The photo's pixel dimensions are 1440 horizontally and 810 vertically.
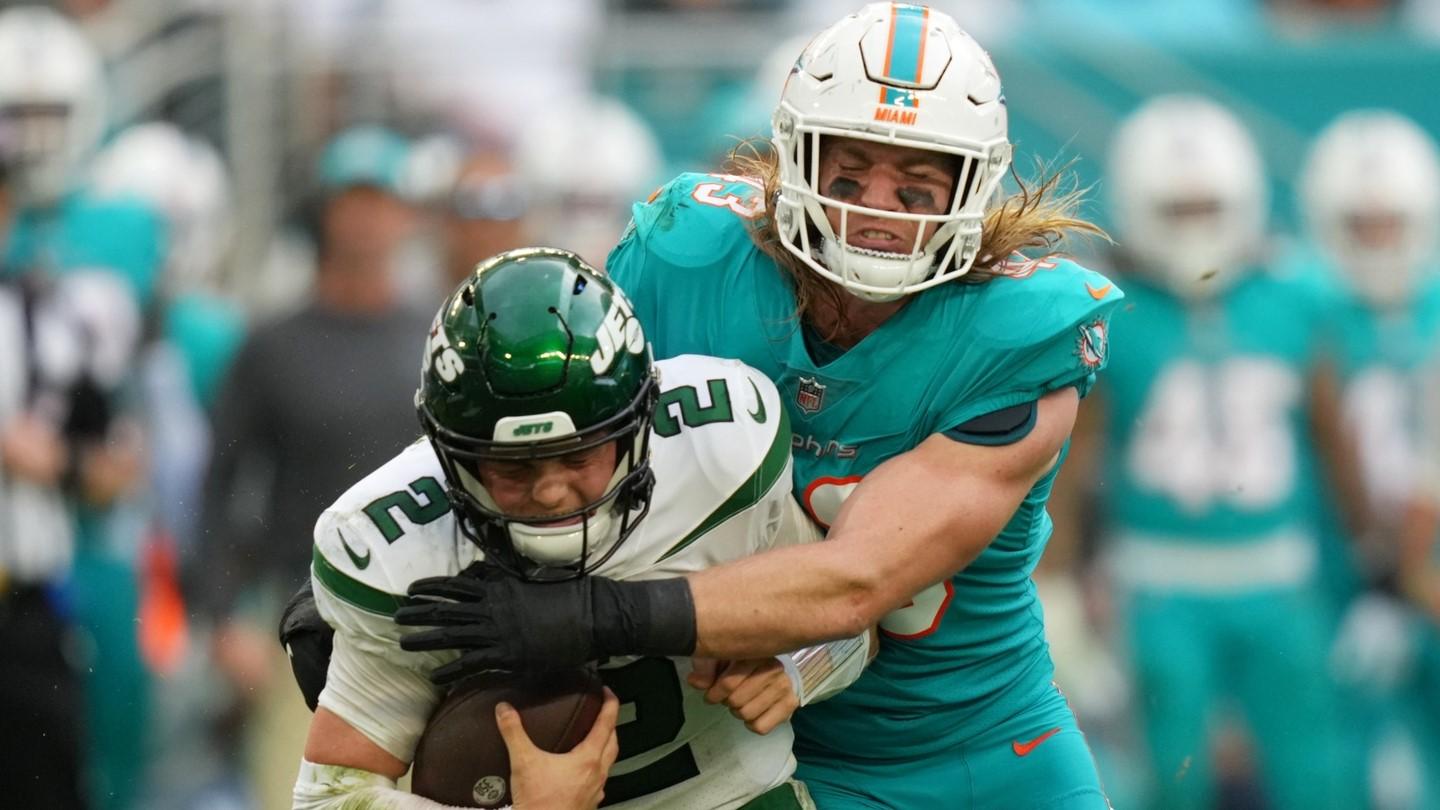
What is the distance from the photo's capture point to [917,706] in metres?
3.70

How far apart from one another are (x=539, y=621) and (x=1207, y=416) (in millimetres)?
4781

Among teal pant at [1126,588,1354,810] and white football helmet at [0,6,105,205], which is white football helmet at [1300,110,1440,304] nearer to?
teal pant at [1126,588,1354,810]

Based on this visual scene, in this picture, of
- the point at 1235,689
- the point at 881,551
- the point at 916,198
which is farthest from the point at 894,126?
the point at 1235,689

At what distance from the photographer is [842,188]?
11.8ft

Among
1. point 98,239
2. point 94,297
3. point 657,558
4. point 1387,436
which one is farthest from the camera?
point 1387,436

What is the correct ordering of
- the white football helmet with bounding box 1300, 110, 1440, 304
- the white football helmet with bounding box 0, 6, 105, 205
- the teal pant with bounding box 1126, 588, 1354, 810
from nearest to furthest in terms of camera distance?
the teal pant with bounding box 1126, 588, 1354, 810 < the white football helmet with bounding box 0, 6, 105, 205 < the white football helmet with bounding box 1300, 110, 1440, 304

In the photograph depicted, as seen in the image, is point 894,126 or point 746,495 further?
point 894,126

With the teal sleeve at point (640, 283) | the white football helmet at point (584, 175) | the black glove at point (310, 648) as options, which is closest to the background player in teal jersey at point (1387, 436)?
the white football helmet at point (584, 175)

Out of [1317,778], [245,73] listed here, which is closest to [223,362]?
[245,73]

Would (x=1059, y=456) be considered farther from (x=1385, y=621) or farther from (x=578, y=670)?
(x=1385, y=621)

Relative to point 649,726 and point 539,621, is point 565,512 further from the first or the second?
point 649,726

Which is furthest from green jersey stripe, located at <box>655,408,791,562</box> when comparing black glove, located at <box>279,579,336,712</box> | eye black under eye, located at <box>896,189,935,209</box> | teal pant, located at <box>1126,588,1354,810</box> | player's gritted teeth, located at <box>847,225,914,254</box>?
teal pant, located at <box>1126,588,1354,810</box>

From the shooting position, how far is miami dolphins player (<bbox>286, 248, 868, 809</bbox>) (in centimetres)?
310

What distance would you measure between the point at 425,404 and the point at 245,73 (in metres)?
5.66
